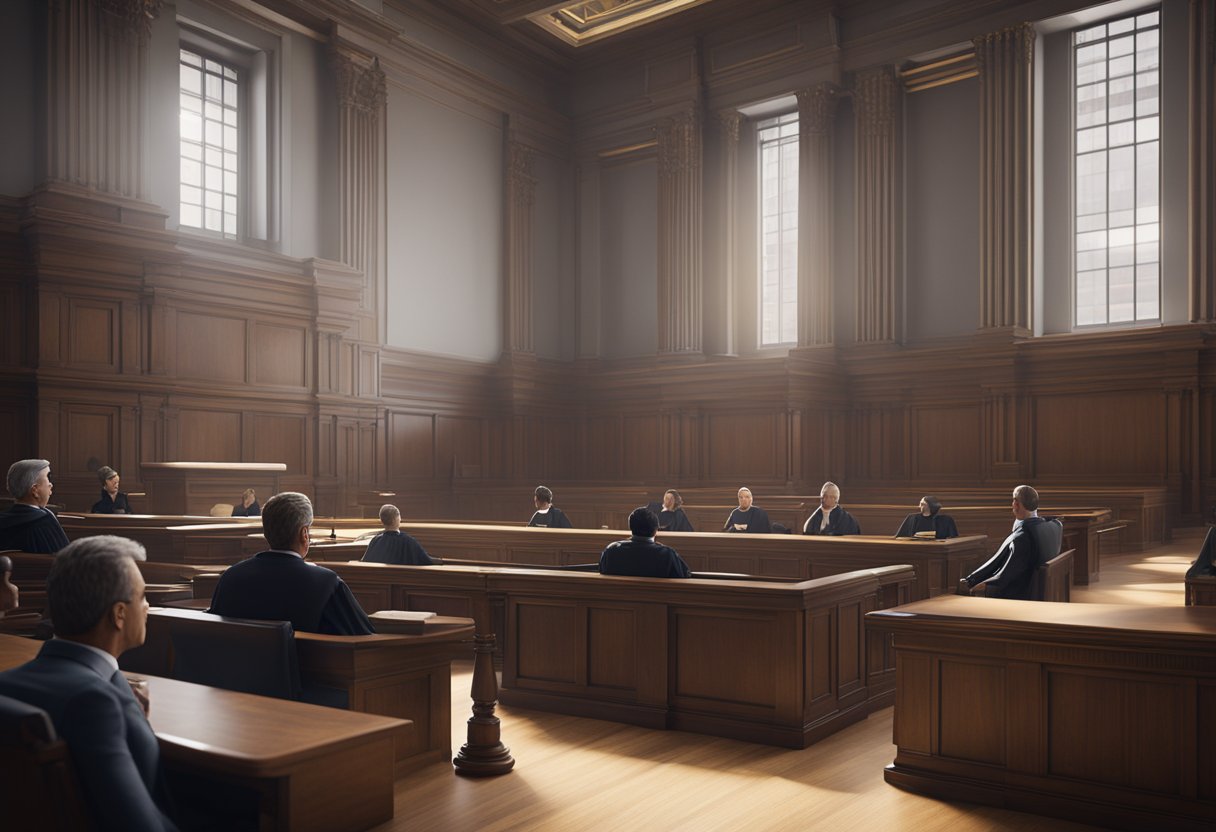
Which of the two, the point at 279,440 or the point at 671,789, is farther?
the point at 279,440

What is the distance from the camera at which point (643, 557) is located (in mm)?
5867

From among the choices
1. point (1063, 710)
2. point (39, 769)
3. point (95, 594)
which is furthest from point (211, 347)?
point (39, 769)

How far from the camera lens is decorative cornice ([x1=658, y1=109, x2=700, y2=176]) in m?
19.4

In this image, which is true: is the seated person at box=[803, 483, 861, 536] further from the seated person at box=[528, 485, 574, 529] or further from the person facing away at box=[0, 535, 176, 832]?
the person facing away at box=[0, 535, 176, 832]

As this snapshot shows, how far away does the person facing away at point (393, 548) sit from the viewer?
7742 mm

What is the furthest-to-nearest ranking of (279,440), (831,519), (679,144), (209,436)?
(679,144), (279,440), (209,436), (831,519)

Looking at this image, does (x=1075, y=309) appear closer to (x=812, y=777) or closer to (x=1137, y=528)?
(x=1137, y=528)

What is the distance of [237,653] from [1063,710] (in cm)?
342

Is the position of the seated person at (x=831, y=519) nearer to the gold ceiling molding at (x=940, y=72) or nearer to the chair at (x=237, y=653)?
the chair at (x=237, y=653)

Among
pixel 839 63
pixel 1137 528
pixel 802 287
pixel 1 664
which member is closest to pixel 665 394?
pixel 802 287

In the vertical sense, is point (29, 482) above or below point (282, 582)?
above

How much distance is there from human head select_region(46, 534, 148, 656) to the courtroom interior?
43 centimetres

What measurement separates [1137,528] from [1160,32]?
26.0 feet

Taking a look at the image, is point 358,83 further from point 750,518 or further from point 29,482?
point 29,482
